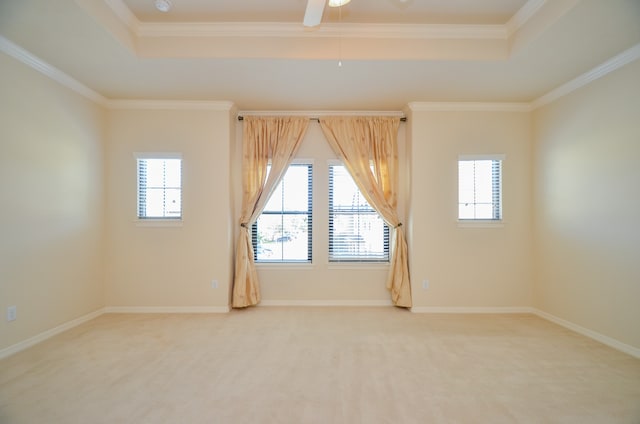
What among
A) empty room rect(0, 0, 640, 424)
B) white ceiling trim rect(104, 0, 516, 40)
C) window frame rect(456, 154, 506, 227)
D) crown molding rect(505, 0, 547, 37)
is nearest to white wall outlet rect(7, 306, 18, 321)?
empty room rect(0, 0, 640, 424)

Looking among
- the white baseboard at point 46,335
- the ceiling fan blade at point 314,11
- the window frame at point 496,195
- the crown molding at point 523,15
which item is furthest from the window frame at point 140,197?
the crown molding at point 523,15

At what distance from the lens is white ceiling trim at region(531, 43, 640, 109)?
3.05 metres

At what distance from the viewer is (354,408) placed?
2201 millimetres

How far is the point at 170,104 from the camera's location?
442 cm

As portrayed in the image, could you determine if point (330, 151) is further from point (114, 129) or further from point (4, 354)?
point (4, 354)

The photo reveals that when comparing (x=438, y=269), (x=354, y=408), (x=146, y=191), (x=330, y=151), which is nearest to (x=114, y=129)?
(x=146, y=191)

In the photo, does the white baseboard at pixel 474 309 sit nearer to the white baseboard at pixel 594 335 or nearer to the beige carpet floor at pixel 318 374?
the white baseboard at pixel 594 335

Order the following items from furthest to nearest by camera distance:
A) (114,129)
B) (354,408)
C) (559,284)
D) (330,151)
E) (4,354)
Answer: (330,151), (114,129), (559,284), (4,354), (354,408)

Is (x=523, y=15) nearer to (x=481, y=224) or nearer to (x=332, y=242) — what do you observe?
(x=481, y=224)

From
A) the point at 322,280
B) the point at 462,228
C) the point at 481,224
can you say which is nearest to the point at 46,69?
the point at 322,280

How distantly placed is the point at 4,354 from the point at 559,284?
19.2ft

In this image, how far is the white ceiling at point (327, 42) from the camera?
8.84 feet

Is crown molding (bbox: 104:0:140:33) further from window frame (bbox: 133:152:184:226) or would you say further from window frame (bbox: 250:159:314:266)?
window frame (bbox: 250:159:314:266)

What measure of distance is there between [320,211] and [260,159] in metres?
1.13
